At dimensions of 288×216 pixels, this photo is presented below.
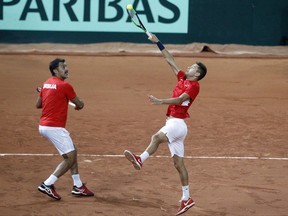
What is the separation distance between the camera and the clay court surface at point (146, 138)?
1090 cm

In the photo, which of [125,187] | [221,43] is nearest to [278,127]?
[125,187]

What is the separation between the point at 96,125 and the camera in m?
16.0

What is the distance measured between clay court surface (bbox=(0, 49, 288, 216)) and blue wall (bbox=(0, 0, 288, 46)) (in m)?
0.75

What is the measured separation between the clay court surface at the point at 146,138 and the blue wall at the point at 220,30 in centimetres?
75

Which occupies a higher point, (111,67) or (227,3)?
(227,3)

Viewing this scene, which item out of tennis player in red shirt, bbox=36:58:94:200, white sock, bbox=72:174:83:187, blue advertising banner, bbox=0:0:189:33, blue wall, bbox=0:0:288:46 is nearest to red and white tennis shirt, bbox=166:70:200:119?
tennis player in red shirt, bbox=36:58:94:200

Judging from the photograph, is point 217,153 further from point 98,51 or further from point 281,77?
point 98,51

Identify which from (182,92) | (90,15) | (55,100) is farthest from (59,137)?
(90,15)

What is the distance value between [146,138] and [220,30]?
8741mm

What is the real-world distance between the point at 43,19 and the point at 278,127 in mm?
9497

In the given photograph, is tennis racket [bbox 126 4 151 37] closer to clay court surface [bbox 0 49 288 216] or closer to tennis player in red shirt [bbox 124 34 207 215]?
tennis player in red shirt [bbox 124 34 207 215]

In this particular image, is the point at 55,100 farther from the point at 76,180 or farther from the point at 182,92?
the point at 182,92

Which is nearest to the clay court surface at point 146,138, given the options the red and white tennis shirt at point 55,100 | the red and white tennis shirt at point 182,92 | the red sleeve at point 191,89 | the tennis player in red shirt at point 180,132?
the tennis player in red shirt at point 180,132

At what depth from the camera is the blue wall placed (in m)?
22.6
